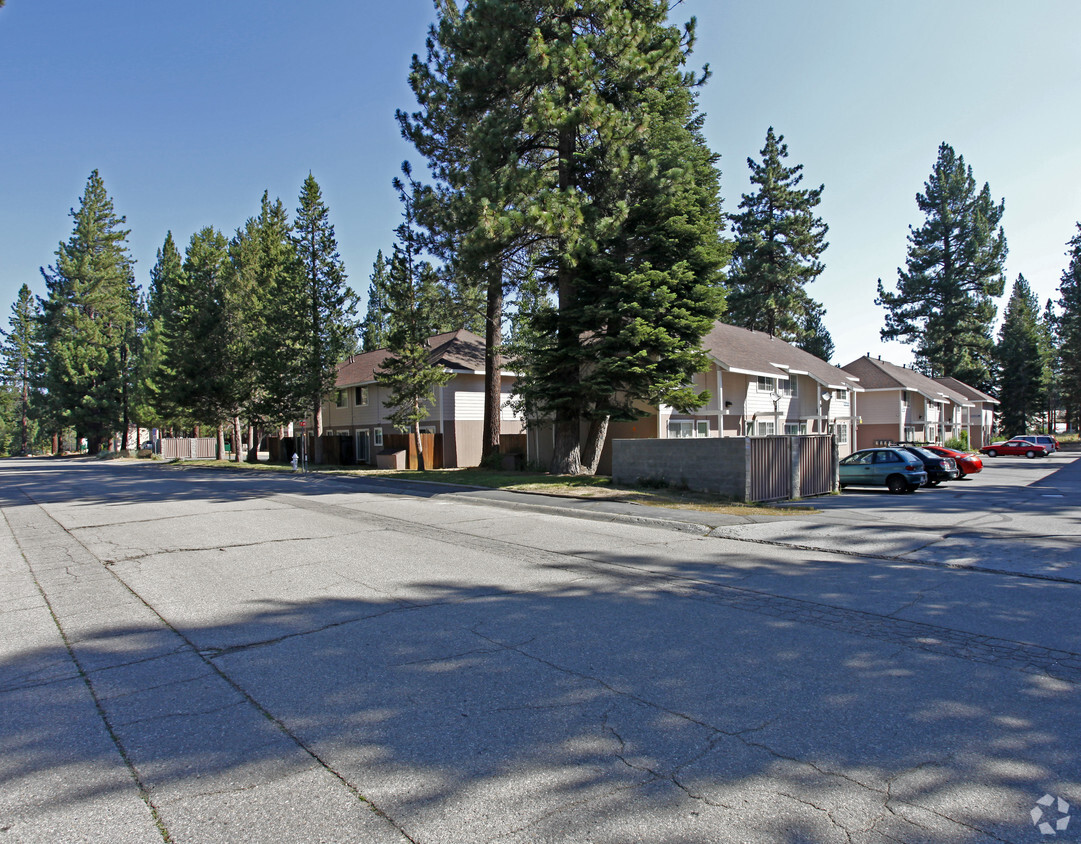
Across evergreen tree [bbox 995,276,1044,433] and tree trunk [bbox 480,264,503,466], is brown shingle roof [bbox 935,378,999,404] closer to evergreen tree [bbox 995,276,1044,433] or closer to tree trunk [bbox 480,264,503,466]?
evergreen tree [bbox 995,276,1044,433]

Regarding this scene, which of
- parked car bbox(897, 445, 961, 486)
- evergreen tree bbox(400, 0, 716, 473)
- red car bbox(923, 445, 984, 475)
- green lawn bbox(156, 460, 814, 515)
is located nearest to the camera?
green lawn bbox(156, 460, 814, 515)

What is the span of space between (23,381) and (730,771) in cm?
10402

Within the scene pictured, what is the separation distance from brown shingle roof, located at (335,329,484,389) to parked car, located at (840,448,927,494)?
19183mm

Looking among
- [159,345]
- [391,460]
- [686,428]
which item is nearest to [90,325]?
[159,345]

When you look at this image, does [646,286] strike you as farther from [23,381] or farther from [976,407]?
[23,381]

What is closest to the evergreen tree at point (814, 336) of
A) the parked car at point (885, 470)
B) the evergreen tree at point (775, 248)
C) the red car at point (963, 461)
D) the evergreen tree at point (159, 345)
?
the evergreen tree at point (775, 248)

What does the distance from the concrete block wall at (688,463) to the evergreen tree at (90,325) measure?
56.7m

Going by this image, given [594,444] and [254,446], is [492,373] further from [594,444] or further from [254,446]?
[254,446]

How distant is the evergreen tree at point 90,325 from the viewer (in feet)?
212

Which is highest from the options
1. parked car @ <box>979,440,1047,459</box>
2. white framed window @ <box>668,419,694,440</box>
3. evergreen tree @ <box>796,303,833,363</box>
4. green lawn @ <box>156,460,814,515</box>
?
evergreen tree @ <box>796,303,833,363</box>

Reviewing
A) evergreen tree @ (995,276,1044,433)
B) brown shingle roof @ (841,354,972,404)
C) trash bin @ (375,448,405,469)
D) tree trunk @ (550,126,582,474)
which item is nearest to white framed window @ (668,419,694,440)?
tree trunk @ (550,126,582,474)

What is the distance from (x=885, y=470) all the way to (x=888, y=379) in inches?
1187

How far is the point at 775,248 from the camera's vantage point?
5719 centimetres
